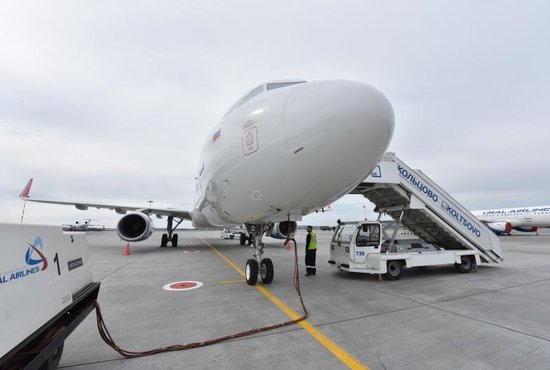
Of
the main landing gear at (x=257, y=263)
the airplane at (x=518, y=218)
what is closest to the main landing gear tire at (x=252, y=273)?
the main landing gear at (x=257, y=263)

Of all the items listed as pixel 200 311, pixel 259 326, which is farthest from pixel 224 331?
pixel 200 311

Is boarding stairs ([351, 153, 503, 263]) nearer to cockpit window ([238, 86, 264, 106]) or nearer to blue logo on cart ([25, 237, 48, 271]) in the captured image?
cockpit window ([238, 86, 264, 106])

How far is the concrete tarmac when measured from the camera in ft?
10.2

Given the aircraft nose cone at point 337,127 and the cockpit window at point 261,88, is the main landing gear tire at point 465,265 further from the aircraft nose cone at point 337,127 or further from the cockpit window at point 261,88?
the cockpit window at point 261,88

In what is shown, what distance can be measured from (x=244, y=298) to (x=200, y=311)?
1.02 meters

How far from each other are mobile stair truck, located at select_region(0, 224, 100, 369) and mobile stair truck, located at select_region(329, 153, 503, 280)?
6461 mm

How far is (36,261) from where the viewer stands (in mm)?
2078

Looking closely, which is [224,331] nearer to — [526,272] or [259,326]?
[259,326]

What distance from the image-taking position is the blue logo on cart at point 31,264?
1.72 m

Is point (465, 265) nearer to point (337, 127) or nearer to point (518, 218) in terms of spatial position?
point (337, 127)

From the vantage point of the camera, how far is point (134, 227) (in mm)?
14266

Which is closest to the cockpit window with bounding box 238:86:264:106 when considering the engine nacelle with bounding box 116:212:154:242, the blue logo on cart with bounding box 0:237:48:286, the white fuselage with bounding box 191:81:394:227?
the white fuselage with bounding box 191:81:394:227

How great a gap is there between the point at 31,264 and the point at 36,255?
0.35 ft

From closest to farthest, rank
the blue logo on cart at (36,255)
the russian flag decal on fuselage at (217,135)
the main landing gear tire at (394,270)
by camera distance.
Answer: the blue logo on cart at (36,255), the russian flag decal on fuselage at (217,135), the main landing gear tire at (394,270)
